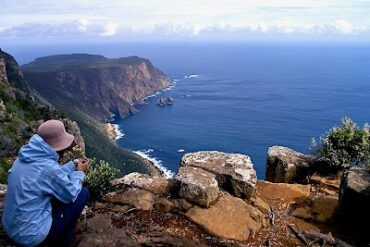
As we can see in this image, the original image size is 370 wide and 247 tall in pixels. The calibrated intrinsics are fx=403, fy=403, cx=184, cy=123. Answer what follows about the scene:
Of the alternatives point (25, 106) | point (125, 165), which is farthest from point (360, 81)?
point (25, 106)

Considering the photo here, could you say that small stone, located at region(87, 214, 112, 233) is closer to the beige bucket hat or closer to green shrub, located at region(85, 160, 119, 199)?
green shrub, located at region(85, 160, 119, 199)

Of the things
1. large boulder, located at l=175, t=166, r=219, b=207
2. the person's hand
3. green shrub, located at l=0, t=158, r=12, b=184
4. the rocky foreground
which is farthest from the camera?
green shrub, located at l=0, t=158, r=12, b=184

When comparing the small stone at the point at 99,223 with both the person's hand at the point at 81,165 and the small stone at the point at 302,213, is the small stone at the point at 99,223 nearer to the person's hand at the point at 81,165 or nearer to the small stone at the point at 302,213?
the person's hand at the point at 81,165

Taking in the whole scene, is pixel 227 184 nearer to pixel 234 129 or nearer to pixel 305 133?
pixel 305 133

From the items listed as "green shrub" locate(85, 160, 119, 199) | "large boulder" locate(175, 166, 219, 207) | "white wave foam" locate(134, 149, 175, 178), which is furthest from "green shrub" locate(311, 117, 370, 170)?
"white wave foam" locate(134, 149, 175, 178)

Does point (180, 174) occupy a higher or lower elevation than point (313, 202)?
higher

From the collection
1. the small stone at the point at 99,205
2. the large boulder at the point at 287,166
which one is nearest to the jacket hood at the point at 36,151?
the small stone at the point at 99,205

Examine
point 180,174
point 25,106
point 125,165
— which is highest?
point 180,174
